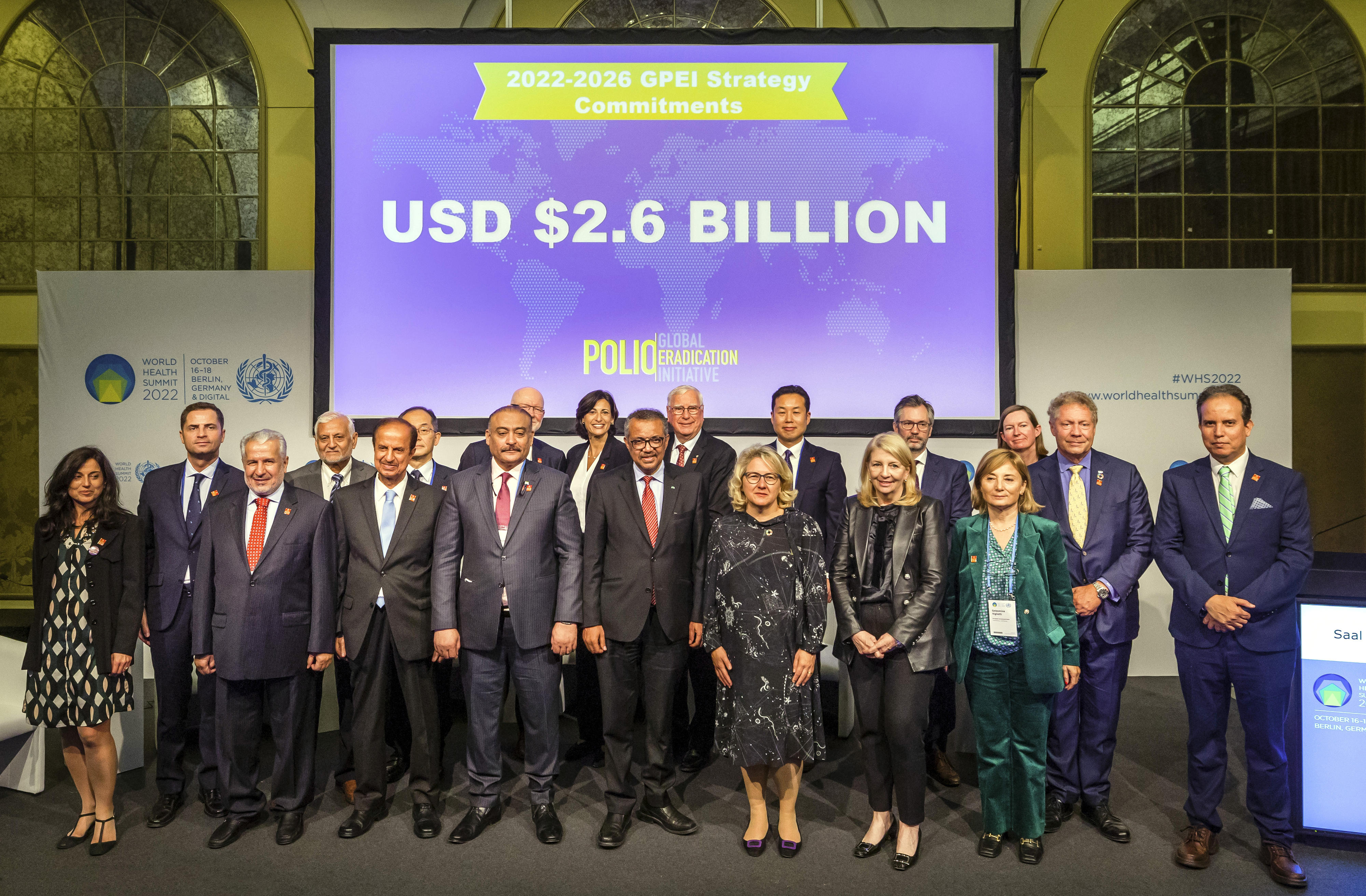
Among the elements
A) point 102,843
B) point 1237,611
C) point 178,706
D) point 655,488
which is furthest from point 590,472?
point 1237,611

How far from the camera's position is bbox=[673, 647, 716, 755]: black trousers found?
12.6ft

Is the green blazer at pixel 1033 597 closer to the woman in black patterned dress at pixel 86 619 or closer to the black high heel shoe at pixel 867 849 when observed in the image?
the black high heel shoe at pixel 867 849

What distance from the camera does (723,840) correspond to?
3141 mm

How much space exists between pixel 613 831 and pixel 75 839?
1.99 metres

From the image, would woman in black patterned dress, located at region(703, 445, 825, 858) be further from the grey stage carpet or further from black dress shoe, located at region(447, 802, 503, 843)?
black dress shoe, located at region(447, 802, 503, 843)

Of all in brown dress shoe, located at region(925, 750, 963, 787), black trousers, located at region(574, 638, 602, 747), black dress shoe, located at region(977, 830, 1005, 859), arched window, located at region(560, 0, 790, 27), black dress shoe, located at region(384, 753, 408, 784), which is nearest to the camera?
black dress shoe, located at region(977, 830, 1005, 859)

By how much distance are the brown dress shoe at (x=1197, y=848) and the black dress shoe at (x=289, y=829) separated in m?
3.19

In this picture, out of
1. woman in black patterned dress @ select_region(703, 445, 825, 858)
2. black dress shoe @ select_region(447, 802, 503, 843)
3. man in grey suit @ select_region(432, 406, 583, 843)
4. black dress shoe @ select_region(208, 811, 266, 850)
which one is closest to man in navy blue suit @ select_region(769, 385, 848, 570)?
woman in black patterned dress @ select_region(703, 445, 825, 858)

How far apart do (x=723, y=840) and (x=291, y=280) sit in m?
4.50

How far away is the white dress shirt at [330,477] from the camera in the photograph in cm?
387

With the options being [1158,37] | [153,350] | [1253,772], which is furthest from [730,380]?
[1158,37]

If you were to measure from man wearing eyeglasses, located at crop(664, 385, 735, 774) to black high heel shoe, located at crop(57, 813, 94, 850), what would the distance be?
7.52 feet

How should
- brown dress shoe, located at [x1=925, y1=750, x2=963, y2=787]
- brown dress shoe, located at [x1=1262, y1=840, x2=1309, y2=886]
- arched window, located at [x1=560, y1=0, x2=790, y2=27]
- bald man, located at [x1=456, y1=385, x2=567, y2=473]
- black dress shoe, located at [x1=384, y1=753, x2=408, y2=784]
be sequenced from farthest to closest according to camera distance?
arched window, located at [x1=560, y1=0, x2=790, y2=27], bald man, located at [x1=456, y1=385, x2=567, y2=473], black dress shoe, located at [x1=384, y1=753, x2=408, y2=784], brown dress shoe, located at [x1=925, y1=750, x2=963, y2=787], brown dress shoe, located at [x1=1262, y1=840, x2=1309, y2=886]

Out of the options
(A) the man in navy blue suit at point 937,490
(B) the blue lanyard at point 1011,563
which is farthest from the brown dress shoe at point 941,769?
(B) the blue lanyard at point 1011,563
